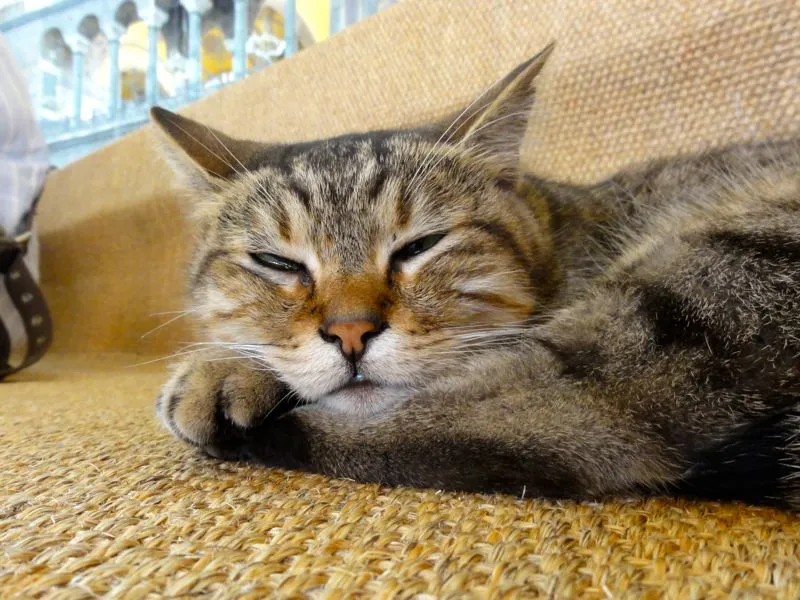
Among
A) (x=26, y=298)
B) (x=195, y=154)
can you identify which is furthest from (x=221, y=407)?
(x=26, y=298)

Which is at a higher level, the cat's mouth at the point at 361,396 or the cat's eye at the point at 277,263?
the cat's eye at the point at 277,263

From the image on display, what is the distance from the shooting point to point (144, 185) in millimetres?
2459

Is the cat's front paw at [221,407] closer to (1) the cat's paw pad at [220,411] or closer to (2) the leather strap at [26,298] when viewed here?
(1) the cat's paw pad at [220,411]

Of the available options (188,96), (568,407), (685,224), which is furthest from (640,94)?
(188,96)

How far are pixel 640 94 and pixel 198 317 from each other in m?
1.11

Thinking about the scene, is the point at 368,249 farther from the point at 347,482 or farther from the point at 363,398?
the point at 347,482

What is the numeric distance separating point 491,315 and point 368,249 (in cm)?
20

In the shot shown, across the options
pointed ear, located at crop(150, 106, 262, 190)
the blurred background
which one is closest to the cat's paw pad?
pointed ear, located at crop(150, 106, 262, 190)

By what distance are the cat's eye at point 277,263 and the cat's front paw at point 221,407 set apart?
0.18 metres

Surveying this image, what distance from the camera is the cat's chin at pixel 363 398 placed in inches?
27.9

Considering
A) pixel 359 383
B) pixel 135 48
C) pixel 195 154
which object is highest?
pixel 135 48

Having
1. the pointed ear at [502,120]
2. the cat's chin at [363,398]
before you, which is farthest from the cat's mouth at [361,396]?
the pointed ear at [502,120]

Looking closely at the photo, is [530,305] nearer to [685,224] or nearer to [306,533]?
[685,224]

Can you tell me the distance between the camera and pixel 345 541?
51 centimetres
